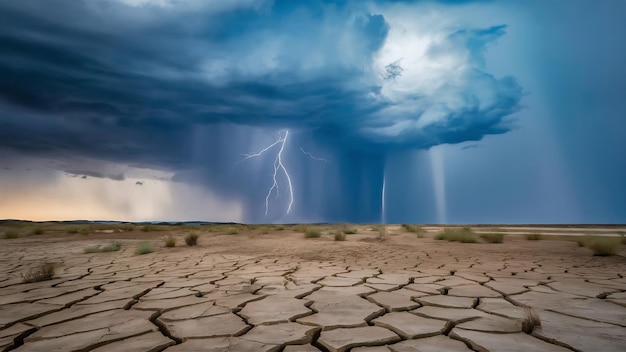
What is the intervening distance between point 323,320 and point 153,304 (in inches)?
52.1

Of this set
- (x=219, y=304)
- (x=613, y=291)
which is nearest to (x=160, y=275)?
(x=219, y=304)

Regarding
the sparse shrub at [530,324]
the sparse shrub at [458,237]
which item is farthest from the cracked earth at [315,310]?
the sparse shrub at [458,237]

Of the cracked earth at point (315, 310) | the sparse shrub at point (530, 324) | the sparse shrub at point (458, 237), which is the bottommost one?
the sparse shrub at point (458, 237)

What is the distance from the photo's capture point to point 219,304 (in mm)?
2346

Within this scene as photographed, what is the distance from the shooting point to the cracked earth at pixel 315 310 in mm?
1612

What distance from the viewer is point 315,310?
2.18 meters

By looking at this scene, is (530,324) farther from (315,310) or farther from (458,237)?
(458,237)

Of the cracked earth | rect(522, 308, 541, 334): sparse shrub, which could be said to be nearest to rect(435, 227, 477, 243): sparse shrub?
the cracked earth

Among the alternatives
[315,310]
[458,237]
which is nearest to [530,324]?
[315,310]

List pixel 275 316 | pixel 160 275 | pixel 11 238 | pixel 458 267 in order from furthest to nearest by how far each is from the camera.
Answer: pixel 11 238 → pixel 458 267 → pixel 160 275 → pixel 275 316

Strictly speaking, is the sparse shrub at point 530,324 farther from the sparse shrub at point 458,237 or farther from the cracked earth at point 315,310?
the sparse shrub at point 458,237

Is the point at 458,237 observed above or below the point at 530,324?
below

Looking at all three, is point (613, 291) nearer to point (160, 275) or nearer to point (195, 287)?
point (195, 287)

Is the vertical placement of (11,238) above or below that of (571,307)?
below
